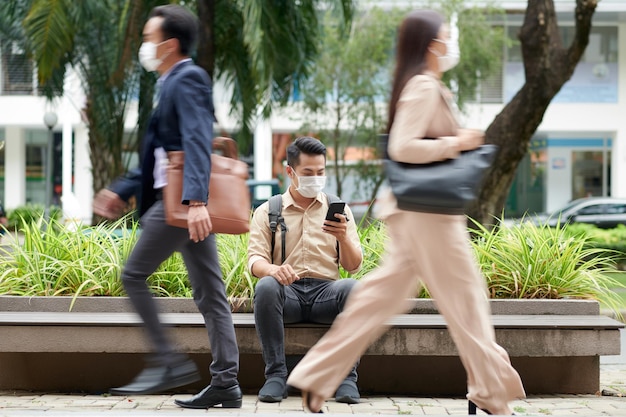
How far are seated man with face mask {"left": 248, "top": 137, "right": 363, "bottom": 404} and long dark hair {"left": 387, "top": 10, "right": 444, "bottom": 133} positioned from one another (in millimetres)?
1307

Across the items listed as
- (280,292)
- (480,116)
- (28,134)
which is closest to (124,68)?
(280,292)

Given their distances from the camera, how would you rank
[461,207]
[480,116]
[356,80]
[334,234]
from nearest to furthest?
[461,207], [334,234], [356,80], [480,116]

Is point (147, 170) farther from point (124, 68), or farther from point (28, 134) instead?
point (28, 134)

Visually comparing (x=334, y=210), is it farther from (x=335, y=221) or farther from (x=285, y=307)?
(x=285, y=307)

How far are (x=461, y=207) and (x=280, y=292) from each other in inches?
66.0

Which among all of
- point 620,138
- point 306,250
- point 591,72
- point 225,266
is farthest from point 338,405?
point 620,138

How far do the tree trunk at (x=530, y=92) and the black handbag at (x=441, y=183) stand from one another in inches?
307

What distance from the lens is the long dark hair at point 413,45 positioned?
12.9 ft

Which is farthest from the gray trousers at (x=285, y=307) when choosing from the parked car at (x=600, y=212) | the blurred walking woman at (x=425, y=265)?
the parked car at (x=600, y=212)

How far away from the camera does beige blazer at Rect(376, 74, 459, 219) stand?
3693mm

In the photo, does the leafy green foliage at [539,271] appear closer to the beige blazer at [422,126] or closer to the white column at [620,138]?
the beige blazer at [422,126]

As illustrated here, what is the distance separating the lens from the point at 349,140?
33156 mm

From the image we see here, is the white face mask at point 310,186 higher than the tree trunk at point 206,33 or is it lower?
lower

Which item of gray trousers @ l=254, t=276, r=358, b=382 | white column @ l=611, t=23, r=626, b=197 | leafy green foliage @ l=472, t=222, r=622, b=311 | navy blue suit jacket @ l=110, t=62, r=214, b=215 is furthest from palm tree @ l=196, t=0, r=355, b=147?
white column @ l=611, t=23, r=626, b=197
